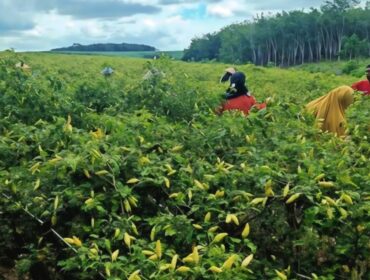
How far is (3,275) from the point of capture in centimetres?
288

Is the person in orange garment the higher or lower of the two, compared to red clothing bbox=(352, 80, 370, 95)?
higher

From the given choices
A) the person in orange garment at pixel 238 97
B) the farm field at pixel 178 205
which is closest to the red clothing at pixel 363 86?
the person in orange garment at pixel 238 97

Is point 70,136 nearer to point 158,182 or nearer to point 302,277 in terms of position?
point 158,182

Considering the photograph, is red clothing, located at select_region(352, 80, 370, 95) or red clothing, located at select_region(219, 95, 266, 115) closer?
red clothing, located at select_region(219, 95, 266, 115)

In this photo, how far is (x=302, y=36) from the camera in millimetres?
62062

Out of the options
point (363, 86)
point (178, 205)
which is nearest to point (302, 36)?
point (363, 86)

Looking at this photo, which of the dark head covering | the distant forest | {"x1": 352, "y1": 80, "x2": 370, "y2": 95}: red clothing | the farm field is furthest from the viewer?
the distant forest

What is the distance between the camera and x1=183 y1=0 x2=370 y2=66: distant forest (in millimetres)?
60156

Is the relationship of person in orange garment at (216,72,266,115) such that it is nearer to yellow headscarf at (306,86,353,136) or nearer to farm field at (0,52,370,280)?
yellow headscarf at (306,86,353,136)

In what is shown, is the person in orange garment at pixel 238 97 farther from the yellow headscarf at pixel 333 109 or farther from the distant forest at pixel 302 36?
the distant forest at pixel 302 36

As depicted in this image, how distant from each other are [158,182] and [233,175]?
0.33 meters

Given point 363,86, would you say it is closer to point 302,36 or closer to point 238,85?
point 238,85

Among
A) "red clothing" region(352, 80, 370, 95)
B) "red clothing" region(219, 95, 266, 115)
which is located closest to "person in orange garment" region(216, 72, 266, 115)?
"red clothing" region(219, 95, 266, 115)

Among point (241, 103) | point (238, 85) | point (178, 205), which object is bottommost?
point (178, 205)
